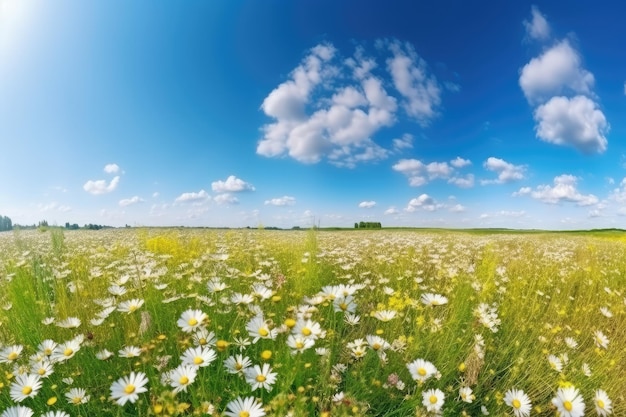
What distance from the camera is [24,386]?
2113 millimetres

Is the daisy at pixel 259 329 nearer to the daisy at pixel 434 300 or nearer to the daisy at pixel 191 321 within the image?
the daisy at pixel 191 321

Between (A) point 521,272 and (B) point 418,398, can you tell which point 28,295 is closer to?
(B) point 418,398

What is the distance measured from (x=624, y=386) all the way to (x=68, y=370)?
4.55 metres

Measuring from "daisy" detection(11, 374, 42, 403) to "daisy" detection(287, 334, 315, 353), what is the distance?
130 cm

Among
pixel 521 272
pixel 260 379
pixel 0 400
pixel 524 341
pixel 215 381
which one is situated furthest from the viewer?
pixel 521 272

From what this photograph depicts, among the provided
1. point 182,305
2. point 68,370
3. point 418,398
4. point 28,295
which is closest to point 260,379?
point 418,398

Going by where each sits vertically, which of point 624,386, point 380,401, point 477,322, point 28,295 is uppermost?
A: point 28,295

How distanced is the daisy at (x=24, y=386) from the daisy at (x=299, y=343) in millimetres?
1299

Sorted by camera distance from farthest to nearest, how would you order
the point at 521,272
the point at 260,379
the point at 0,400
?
the point at 521,272 → the point at 0,400 → the point at 260,379

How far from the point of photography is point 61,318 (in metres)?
3.41

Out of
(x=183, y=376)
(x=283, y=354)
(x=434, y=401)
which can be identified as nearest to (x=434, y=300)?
(x=434, y=401)

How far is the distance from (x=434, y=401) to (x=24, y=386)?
2186 millimetres

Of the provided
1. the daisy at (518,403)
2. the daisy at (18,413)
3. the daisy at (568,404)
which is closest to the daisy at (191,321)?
the daisy at (18,413)

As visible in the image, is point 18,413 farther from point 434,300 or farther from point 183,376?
point 434,300
